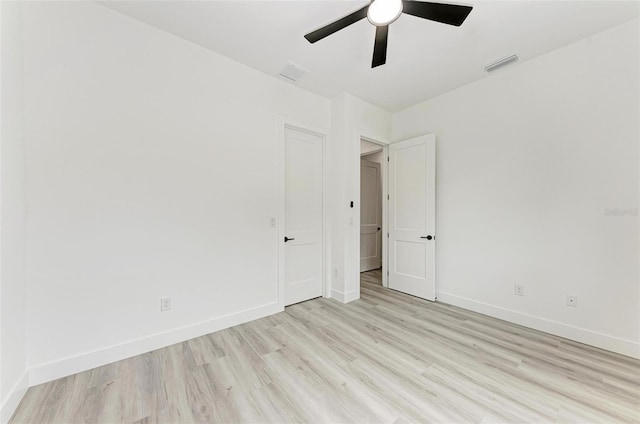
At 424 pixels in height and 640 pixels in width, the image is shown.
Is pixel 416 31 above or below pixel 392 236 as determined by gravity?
above

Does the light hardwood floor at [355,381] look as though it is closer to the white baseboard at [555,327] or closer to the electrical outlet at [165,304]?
the white baseboard at [555,327]

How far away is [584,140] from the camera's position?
7.79 feet

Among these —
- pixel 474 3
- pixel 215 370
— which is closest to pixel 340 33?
pixel 474 3

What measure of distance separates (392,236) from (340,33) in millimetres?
2804

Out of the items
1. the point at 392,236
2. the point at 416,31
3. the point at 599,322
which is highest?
the point at 416,31

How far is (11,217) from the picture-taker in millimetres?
1562

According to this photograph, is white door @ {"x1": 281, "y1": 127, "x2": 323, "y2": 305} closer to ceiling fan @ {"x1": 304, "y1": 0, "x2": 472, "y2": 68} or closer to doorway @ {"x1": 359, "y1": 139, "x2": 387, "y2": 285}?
ceiling fan @ {"x1": 304, "y1": 0, "x2": 472, "y2": 68}

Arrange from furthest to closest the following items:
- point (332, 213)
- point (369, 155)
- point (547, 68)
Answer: point (369, 155) < point (332, 213) < point (547, 68)

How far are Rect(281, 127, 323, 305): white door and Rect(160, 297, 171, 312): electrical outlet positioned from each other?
1.34m

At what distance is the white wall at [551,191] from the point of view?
2.19m

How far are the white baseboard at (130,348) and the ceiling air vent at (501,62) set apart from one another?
149 inches

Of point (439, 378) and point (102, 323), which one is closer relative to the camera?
point (439, 378)

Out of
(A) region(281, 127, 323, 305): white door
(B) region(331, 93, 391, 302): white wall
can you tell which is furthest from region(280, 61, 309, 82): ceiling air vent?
→ (B) region(331, 93, 391, 302): white wall

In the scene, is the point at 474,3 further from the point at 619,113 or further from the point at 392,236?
the point at 392,236
